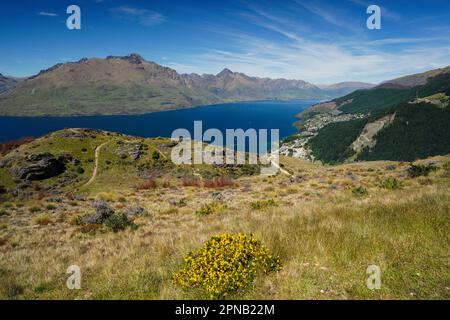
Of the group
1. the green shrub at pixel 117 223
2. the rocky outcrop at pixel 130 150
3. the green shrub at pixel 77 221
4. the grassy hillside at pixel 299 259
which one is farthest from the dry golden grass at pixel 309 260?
the rocky outcrop at pixel 130 150

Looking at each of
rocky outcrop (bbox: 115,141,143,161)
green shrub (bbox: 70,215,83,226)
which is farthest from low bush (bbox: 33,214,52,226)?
rocky outcrop (bbox: 115,141,143,161)

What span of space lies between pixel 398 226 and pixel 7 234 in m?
19.8

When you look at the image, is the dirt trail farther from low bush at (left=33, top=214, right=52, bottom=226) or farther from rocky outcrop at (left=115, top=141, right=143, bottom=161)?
low bush at (left=33, top=214, right=52, bottom=226)

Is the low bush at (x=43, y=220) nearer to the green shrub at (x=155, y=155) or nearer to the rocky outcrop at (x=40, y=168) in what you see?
the rocky outcrop at (x=40, y=168)

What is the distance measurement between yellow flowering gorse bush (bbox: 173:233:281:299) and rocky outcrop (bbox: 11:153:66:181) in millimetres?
70465

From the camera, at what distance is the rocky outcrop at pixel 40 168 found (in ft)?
206

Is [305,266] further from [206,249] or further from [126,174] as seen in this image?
[126,174]

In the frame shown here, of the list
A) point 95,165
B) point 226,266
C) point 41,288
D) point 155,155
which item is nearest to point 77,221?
point 41,288

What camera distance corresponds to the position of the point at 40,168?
63.8m

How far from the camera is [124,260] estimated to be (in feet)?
28.2

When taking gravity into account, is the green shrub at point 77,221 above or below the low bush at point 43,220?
above

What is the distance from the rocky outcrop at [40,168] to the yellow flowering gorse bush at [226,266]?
70465 millimetres

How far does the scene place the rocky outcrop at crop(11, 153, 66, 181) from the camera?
62938 mm

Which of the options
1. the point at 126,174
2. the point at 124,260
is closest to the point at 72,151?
the point at 126,174
